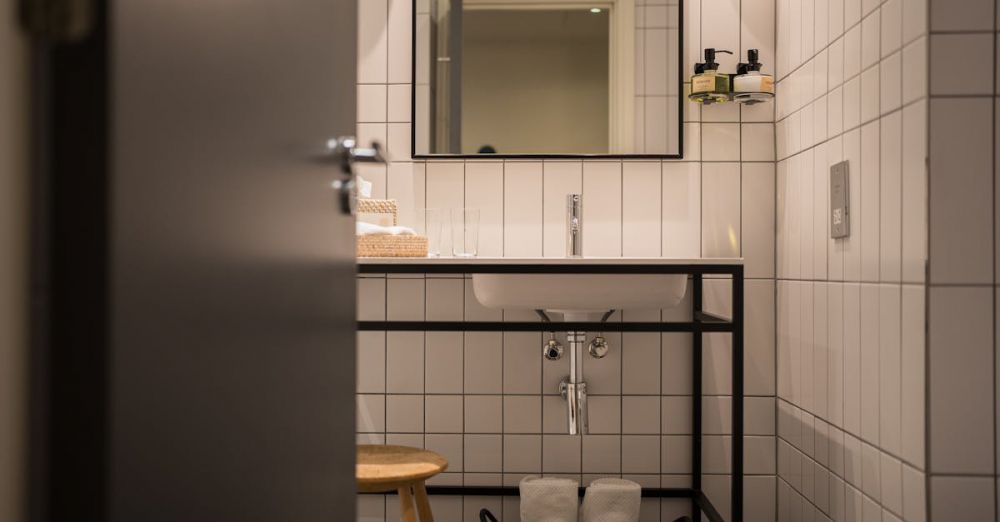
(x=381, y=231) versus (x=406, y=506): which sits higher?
(x=381, y=231)

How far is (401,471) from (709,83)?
4.34ft

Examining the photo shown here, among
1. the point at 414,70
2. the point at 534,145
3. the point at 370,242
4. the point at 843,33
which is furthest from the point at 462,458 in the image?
the point at 843,33

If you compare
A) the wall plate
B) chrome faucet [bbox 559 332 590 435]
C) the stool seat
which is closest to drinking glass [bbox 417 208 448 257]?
chrome faucet [bbox 559 332 590 435]

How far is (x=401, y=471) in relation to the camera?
1.63 m

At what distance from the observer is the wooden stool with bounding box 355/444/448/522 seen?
1593mm

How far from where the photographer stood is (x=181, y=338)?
2.00 feet

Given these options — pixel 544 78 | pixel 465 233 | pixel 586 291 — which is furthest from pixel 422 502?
pixel 544 78

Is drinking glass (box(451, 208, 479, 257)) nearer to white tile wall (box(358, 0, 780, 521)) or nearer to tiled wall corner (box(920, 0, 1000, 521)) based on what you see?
white tile wall (box(358, 0, 780, 521))

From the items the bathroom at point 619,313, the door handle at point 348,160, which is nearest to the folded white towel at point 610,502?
the bathroom at point 619,313

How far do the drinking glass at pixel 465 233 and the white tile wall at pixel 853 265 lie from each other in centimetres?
87

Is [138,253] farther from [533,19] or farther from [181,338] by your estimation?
[533,19]

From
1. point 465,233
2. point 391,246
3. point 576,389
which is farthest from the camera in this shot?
point 465,233

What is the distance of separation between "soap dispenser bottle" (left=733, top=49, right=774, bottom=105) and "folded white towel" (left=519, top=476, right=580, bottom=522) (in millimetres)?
1187

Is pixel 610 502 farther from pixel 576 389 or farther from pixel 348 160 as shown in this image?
pixel 348 160
